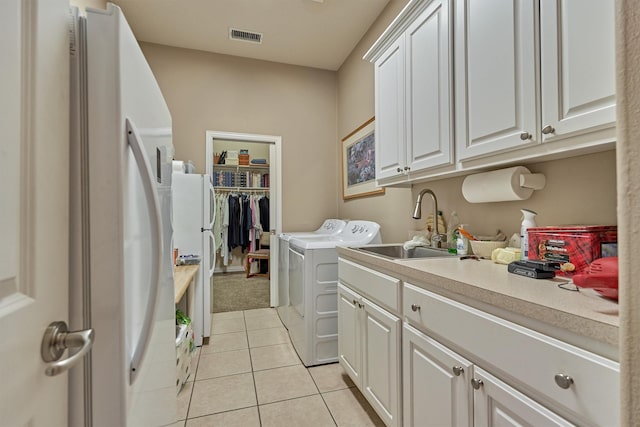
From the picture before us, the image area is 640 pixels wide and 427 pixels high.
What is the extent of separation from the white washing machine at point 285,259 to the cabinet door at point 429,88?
155 centimetres

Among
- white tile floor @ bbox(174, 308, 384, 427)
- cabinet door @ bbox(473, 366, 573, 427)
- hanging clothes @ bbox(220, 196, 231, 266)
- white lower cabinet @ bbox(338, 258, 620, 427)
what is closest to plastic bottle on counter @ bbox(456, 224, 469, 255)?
white lower cabinet @ bbox(338, 258, 620, 427)

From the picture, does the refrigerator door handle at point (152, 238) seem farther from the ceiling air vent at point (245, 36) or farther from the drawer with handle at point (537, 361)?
the ceiling air vent at point (245, 36)

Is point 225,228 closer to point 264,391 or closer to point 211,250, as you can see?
point 211,250

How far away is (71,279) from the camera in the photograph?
1.95 feet

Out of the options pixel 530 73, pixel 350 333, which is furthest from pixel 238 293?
pixel 530 73

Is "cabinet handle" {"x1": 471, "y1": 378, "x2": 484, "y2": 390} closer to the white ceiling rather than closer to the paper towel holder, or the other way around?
the paper towel holder

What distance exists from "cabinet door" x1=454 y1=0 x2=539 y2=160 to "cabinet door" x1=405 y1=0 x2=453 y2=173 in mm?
69

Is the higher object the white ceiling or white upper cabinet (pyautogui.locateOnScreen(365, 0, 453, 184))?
the white ceiling

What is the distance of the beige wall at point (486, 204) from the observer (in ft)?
3.52

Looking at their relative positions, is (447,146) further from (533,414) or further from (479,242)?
(533,414)

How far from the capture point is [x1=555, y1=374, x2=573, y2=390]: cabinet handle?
65cm

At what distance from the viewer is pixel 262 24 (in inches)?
113

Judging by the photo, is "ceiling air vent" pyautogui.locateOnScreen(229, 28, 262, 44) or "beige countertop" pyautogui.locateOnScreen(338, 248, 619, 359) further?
"ceiling air vent" pyautogui.locateOnScreen(229, 28, 262, 44)

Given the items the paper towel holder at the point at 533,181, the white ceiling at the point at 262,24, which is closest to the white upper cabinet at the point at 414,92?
the paper towel holder at the point at 533,181
